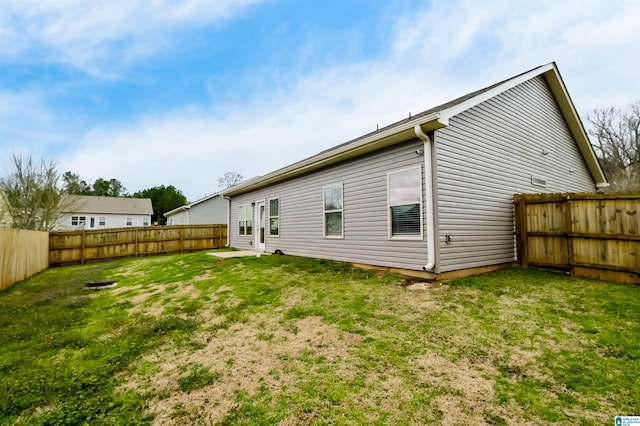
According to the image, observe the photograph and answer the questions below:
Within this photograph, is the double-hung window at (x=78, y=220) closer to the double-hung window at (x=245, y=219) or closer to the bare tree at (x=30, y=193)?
the bare tree at (x=30, y=193)

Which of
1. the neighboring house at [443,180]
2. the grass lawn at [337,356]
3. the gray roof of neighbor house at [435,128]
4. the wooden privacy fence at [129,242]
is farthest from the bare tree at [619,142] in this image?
the wooden privacy fence at [129,242]

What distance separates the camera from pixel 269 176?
35.7 feet

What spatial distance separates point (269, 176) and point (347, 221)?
4.30 m

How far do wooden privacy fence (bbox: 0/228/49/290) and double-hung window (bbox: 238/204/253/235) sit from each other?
725 cm

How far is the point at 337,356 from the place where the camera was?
3.27 metres

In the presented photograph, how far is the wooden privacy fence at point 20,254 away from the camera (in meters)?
7.58

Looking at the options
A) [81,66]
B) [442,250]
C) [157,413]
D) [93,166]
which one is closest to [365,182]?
[442,250]

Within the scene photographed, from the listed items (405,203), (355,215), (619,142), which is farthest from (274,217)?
Result: (619,142)

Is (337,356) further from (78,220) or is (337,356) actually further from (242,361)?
(78,220)

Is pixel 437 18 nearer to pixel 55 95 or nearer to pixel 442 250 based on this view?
pixel 442 250

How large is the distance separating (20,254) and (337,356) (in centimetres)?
1077

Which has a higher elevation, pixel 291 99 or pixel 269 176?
pixel 291 99

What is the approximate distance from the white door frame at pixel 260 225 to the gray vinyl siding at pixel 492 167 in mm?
7552

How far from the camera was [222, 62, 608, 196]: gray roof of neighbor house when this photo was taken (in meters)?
5.85
